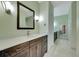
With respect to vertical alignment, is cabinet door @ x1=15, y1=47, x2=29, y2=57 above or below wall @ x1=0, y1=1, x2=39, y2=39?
below

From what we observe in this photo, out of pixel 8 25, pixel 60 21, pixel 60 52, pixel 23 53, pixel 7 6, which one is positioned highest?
pixel 60 21

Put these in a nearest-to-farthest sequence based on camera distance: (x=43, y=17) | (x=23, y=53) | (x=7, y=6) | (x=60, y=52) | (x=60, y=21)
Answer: (x=23, y=53) → (x=7, y=6) → (x=60, y=52) → (x=43, y=17) → (x=60, y=21)

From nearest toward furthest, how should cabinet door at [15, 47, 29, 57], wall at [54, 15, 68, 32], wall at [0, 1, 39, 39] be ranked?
cabinet door at [15, 47, 29, 57], wall at [0, 1, 39, 39], wall at [54, 15, 68, 32]

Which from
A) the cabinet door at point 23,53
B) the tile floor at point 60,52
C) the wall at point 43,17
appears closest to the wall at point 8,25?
the cabinet door at point 23,53

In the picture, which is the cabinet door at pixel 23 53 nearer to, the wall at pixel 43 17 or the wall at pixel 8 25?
the wall at pixel 8 25

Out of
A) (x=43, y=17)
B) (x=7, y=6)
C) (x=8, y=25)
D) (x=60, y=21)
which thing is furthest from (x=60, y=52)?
(x=60, y=21)

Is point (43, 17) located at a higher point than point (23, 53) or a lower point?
higher

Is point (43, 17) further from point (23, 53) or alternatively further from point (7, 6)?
point (23, 53)

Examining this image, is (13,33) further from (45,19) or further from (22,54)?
(45,19)

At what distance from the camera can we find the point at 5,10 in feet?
7.33

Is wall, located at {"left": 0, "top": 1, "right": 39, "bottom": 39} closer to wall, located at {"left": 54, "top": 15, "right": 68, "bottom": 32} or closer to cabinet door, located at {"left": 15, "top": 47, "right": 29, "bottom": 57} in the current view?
cabinet door, located at {"left": 15, "top": 47, "right": 29, "bottom": 57}

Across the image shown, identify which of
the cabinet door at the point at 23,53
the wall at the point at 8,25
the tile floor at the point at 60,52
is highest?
the wall at the point at 8,25

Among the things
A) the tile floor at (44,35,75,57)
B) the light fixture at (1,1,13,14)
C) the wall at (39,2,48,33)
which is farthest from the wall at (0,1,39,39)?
the wall at (39,2,48,33)

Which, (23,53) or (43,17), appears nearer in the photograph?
(23,53)
